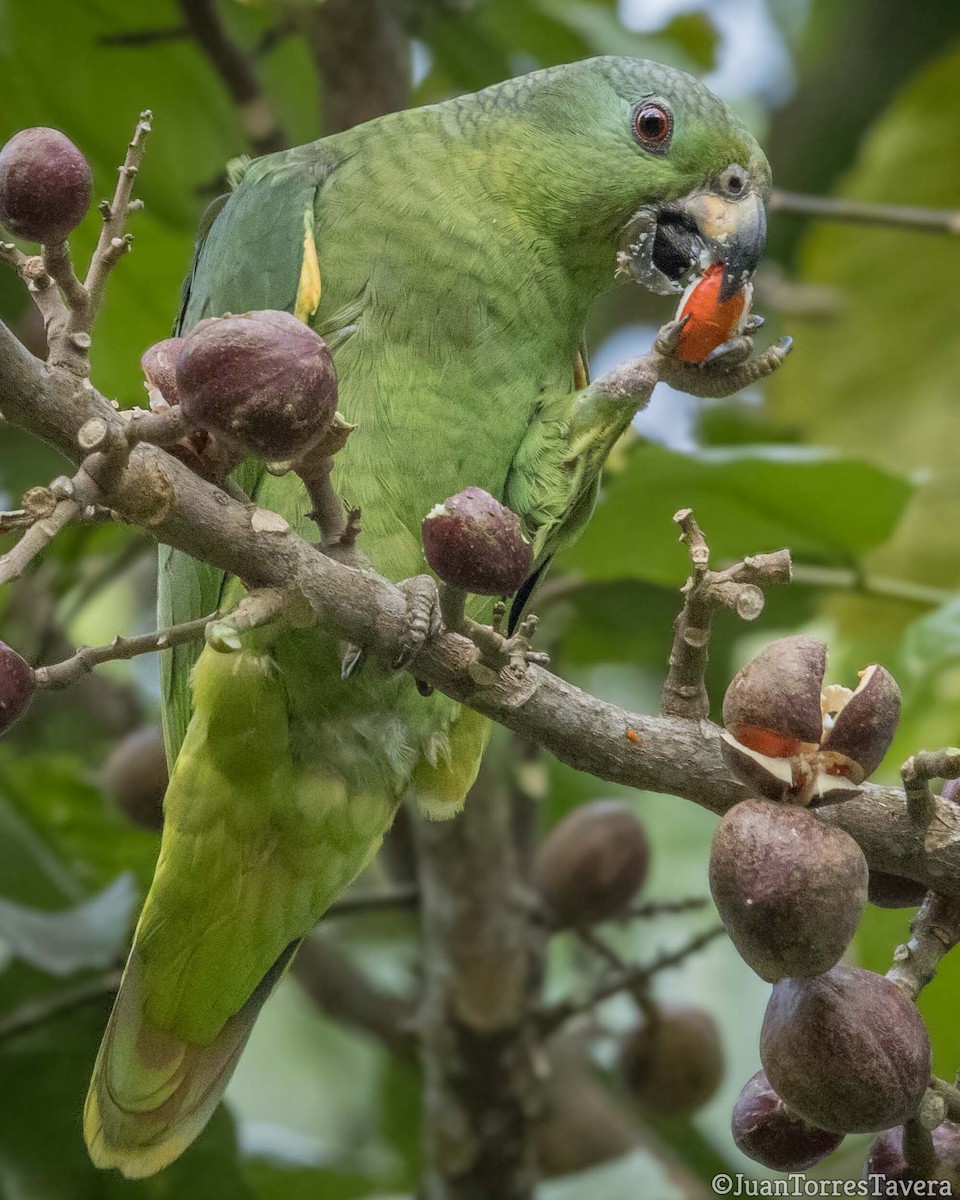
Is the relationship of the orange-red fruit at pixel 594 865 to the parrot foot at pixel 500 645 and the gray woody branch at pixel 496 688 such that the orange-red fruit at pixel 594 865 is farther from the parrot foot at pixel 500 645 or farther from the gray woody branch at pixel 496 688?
the parrot foot at pixel 500 645

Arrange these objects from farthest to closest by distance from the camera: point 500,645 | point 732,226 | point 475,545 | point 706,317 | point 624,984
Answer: point 624,984, point 732,226, point 706,317, point 500,645, point 475,545

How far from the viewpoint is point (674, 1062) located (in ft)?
8.97

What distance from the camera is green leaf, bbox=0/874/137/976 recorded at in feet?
7.87

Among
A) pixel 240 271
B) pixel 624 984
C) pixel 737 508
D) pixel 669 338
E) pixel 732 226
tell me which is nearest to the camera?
pixel 669 338

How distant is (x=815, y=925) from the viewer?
118 centimetres

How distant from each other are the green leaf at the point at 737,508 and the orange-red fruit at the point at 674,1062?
90 cm

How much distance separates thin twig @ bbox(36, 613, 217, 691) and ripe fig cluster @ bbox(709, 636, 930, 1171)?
527 millimetres

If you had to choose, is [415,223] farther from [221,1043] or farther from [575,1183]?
[575,1183]

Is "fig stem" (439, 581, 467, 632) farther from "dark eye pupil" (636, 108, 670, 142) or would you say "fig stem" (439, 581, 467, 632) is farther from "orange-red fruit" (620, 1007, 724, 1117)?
"orange-red fruit" (620, 1007, 724, 1117)

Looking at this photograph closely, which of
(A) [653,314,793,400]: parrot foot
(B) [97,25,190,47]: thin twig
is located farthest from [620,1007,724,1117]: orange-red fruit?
(B) [97,25,190,47]: thin twig

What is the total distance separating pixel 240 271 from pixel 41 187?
38.2 inches

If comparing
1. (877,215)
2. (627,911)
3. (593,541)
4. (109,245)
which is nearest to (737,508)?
(593,541)

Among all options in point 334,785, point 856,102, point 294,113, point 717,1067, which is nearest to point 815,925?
point 334,785

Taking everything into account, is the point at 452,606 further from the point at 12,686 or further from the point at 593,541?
the point at 593,541
